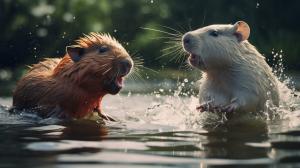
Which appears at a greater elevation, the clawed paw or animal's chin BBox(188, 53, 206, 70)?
animal's chin BBox(188, 53, 206, 70)

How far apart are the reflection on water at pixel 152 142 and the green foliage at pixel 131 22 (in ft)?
28.7

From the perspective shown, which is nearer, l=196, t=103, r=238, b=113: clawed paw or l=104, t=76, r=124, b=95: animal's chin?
l=196, t=103, r=238, b=113: clawed paw

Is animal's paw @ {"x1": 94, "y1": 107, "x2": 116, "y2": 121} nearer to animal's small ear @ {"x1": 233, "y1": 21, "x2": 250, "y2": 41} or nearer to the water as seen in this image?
the water

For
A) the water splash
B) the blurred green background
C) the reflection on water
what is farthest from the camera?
the blurred green background

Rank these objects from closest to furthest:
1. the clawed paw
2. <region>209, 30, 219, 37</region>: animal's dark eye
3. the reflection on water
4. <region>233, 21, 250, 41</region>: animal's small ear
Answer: the reflection on water < the clawed paw < <region>209, 30, 219, 37</region>: animal's dark eye < <region>233, 21, 250, 41</region>: animal's small ear

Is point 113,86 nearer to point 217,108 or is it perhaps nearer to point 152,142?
point 217,108

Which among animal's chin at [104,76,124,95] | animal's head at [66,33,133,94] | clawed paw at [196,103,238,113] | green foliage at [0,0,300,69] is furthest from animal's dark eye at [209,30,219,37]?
green foliage at [0,0,300,69]

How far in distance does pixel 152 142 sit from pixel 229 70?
2146mm

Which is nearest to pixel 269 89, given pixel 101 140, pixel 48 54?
pixel 101 140

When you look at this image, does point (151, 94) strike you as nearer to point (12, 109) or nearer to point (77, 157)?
point (12, 109)

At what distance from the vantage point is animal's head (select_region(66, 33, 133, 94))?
7812 millimetres

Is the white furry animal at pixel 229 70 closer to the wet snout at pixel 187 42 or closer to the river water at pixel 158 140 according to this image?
the wet snout at pixel 187 42

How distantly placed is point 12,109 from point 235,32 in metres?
2.63

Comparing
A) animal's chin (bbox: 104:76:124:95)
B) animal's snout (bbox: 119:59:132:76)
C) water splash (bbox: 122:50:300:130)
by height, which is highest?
animal's snout (bbox: 119:59:132:76)
